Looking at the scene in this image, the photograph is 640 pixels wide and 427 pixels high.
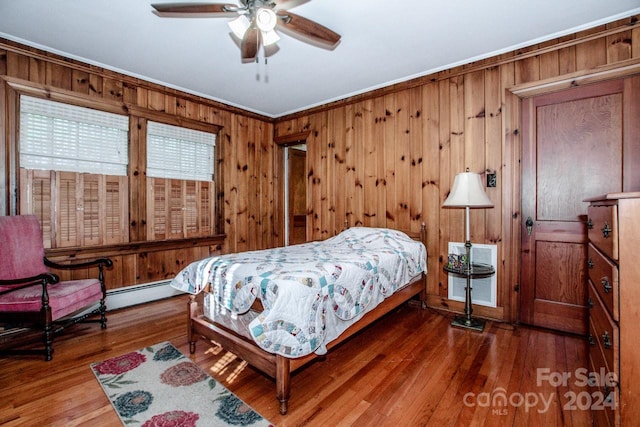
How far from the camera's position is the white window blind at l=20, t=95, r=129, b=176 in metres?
2.83

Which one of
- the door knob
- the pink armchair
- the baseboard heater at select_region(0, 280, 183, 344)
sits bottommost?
the baseboard heater at select_region(0, 280, 183, 344)

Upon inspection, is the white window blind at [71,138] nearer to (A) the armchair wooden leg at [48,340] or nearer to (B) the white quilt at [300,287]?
(A) the armchair wooden leg at [48,340]

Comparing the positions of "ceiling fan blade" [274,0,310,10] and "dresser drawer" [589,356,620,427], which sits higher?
"ceiling fan blade" [274,0,310,10]

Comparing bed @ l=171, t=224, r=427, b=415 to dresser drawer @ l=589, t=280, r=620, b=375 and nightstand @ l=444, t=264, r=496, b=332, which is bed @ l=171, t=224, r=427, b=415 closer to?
nightstand @ l=444, t=264, r=496, b=332

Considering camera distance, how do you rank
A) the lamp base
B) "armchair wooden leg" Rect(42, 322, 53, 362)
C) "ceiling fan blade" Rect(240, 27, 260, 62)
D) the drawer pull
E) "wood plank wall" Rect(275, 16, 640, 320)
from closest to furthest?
the drawer pull, "ceiling fan blade" Rect(240, 27, 260, 62), "armchair wooden leg" Rect(42, 322, 53, 362), "wood plank wall" Rect(275, 16, 640, 320), the lamp base

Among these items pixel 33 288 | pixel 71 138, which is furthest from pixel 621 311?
pixel 71 138

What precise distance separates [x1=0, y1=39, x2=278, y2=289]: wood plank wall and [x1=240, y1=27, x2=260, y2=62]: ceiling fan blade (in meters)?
1.90

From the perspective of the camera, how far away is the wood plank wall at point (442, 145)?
104 inches

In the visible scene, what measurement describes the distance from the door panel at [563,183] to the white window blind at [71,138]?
426cm

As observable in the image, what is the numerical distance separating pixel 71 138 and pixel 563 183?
4757 mm

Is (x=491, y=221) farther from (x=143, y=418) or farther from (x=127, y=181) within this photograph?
(x=127, y=181)

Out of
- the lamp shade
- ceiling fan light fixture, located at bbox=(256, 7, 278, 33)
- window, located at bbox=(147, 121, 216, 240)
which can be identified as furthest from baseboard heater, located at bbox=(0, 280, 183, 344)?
the lamp shade

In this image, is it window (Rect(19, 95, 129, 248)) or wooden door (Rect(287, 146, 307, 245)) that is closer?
window (Rect(19, 95, 129, 248))

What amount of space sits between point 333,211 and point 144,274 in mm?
2490
